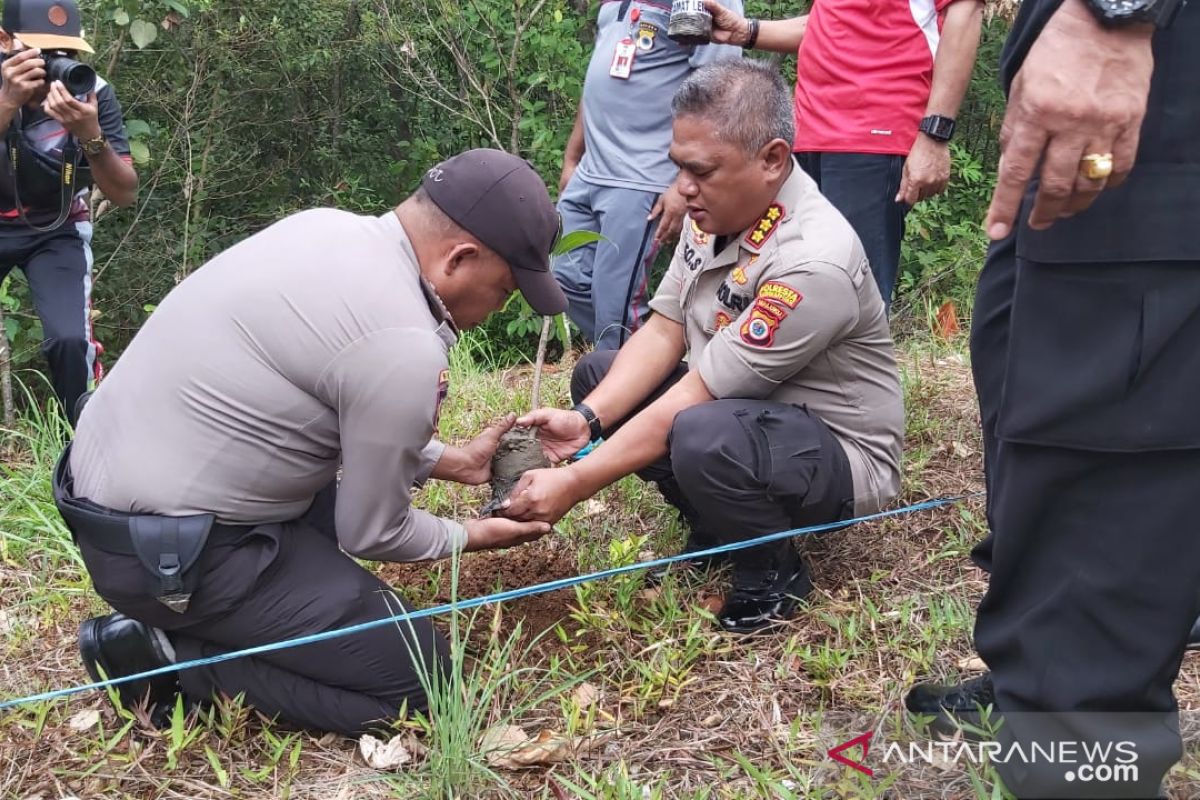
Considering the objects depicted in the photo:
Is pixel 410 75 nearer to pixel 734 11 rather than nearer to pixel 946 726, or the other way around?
pixel 734 11

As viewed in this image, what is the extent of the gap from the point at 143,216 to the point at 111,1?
2.13m

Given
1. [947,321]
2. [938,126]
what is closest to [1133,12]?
[938,126]

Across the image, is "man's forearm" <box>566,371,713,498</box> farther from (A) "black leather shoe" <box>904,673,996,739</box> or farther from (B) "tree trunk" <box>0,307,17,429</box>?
(B) "tree trunk" <box>0,307,17,429</box>

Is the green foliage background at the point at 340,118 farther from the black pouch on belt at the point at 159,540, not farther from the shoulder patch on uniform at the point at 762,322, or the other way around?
the black pouch on belt at the point at 159,540

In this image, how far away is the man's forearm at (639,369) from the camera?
9.80ft

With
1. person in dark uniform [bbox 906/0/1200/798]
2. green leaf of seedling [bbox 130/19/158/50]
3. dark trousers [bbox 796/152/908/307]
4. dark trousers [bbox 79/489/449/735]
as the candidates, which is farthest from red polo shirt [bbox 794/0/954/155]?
green leaf of seedling [bbox 130/19/158/50]

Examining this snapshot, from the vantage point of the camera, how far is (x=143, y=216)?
716 centimetres

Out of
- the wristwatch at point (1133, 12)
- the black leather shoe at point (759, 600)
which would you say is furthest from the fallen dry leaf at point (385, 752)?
the wristwatch at point (1133, 12)

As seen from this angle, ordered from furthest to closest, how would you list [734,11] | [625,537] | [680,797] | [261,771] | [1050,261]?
[734,11] → [625,537] → [261,771] → [680,797] → [1050,261]

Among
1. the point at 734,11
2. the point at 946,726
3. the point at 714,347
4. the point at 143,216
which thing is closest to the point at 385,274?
the point at 714,347

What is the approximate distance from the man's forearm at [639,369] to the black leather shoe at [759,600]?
0.60 m

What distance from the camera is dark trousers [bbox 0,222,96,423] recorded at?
156 inches

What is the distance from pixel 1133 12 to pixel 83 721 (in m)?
2.39

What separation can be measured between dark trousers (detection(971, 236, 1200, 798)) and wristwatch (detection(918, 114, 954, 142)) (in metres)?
1.66
